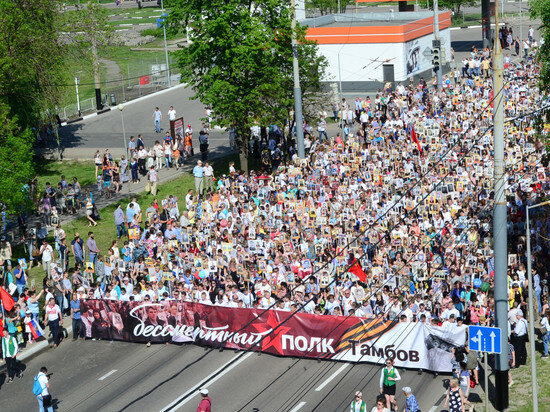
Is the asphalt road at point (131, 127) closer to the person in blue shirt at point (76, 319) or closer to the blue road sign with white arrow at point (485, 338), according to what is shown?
the person in blue shirt at point (76, 319)

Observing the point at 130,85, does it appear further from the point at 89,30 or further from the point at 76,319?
the point at 76,319

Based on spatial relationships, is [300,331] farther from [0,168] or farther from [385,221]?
[0,168]

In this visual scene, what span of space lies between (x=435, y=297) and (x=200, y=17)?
68.9 ft

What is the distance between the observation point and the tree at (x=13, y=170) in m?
32.0

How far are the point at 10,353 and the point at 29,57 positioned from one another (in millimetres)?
19125

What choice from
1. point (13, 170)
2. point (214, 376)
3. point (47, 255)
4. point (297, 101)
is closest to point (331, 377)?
point (214, 376)

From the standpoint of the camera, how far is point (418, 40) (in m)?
57.2

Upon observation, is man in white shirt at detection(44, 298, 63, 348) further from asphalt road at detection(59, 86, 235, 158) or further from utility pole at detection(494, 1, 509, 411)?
asphalt road at detection(59, 86, 235, 158)

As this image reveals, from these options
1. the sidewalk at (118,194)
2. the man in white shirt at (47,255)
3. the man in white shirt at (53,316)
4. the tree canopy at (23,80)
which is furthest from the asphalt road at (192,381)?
the sidewalk at (118,194)

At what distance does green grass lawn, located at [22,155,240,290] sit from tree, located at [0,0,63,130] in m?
4.26

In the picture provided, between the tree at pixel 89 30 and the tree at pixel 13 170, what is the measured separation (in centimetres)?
1304

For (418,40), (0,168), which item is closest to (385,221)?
(0,168)

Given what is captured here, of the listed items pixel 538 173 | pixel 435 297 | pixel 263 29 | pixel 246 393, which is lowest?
pixel 246 393

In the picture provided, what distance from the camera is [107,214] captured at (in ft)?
125
